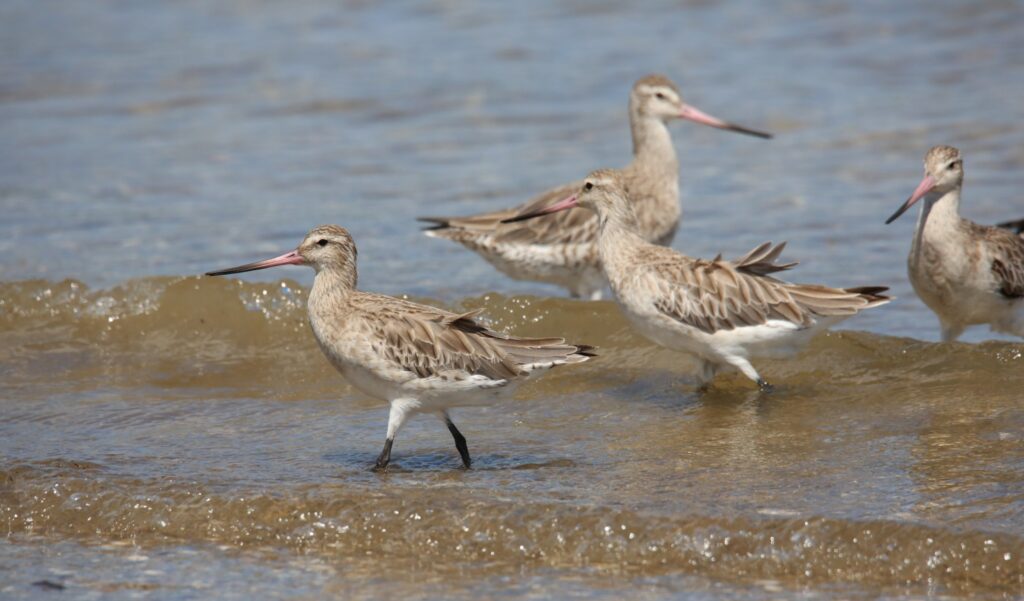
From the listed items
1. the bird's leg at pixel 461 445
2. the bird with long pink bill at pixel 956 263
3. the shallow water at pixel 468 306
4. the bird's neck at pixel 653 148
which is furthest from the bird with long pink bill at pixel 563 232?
the bird's leg at pixel 461 445

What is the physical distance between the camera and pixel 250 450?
770cm

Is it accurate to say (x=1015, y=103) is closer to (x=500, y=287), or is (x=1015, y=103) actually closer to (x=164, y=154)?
(x=500, y=287)

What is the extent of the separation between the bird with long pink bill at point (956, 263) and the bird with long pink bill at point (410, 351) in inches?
120

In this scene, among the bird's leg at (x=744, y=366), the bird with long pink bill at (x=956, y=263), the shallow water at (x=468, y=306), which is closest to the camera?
the shallow water at (x=468, y=306)

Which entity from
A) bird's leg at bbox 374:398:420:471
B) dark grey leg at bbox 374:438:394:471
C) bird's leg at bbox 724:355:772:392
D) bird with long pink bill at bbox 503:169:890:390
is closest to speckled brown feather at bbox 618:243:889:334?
bird with long pink bill at bbox 503:169:890:390

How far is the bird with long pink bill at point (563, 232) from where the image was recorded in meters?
10.6

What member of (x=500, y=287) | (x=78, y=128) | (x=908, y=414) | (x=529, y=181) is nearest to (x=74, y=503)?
(x=908, y=414)

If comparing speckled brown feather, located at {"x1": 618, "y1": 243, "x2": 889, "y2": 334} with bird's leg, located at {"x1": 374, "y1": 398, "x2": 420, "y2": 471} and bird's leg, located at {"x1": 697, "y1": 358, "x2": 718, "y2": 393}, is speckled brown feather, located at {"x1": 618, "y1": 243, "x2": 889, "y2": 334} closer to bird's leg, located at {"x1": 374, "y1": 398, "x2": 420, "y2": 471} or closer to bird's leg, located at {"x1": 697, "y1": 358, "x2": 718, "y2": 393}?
bird's leg, located at {"x1": 697, "y1": 358, "x2": 718, "y2": 393}

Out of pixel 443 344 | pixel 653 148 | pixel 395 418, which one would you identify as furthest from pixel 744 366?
pixel 653 148

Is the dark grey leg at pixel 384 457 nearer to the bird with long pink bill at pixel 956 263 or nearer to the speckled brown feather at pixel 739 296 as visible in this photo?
the speckled brown feather at pixel 739 296

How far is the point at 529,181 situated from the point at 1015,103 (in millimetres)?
4817

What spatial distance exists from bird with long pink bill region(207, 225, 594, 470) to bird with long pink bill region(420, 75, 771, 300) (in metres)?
3.34

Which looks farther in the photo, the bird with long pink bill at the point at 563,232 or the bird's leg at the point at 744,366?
the bird with long pink bill at the point at 563,232

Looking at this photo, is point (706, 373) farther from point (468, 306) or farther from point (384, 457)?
point (384, 457)
